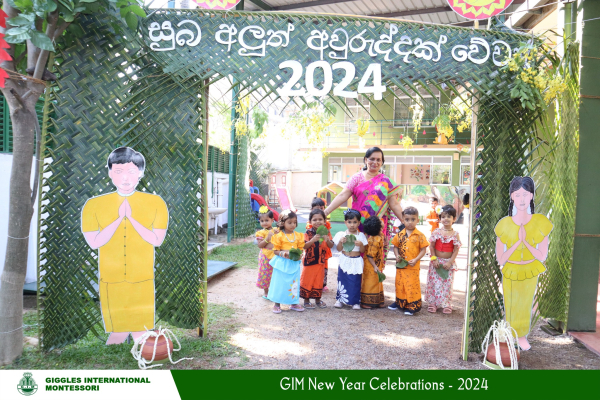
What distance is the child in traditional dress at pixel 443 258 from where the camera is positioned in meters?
4.57

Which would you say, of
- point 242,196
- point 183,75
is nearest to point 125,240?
point 183,75

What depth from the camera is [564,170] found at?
397cm

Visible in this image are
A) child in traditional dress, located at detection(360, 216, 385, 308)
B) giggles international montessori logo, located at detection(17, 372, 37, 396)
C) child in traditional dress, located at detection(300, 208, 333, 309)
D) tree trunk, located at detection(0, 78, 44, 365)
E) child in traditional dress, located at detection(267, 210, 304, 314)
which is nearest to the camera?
giggles international montessori logo, located at detection(17, 372, 37, 396)

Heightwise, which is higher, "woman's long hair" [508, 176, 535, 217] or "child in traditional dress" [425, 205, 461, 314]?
"woman's long hair" [508, 176, 535, 217]

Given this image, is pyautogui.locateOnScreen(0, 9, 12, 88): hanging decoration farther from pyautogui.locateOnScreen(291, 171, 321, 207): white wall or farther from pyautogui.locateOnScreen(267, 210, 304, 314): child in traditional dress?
pyautogui.locateOnScreen(291, 171, 321, 207): white wall

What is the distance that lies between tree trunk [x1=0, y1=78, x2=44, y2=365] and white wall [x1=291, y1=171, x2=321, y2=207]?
72.9 ft

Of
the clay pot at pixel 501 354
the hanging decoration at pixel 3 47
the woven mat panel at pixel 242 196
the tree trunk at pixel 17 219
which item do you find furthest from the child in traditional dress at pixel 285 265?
the woven mat panel at pixel 242 196

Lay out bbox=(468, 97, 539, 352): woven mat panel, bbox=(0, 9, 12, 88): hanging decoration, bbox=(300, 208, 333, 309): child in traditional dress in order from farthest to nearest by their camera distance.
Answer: bbox=(300, 208, 333, 309): child in traditional dress
bbox=(468, 97, 539, 352): woven mat panel
bbox=(0, 9, 12, 88): hanging decoration

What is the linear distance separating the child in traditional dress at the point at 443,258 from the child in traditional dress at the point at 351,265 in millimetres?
879

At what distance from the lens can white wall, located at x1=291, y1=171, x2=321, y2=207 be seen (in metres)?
25.1

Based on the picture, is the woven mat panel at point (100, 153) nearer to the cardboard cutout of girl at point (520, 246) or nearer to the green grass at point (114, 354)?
the green grass at point (114, 354)

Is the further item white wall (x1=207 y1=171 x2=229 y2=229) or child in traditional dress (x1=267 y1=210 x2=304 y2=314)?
white wall (x1=207 y1=171 x2=229 y2=229)

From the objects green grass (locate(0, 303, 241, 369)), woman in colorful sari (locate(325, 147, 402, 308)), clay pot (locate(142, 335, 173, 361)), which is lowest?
green grass (locate(0, 303, 241, 369))

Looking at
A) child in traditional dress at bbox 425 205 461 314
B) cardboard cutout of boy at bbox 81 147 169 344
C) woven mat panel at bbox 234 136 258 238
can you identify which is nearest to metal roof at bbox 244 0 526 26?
woven mat panel at bbox 234 136 258 238
